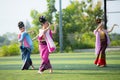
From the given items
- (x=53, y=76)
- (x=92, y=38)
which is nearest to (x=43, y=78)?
(x=53, y=76)

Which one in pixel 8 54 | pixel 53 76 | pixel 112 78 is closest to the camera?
pixel 112 78

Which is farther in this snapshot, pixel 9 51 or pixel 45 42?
pixel 9 51

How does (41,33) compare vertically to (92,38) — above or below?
above

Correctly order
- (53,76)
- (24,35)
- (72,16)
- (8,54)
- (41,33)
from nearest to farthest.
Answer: (53,76)
(41,33)
(24,35)
(8,54)
(72,16)

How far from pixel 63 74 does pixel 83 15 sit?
34.2 m

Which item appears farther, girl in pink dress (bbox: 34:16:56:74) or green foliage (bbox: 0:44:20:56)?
green foliage (bbox: 0:44:20:56)

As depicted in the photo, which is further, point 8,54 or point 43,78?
point 8,54

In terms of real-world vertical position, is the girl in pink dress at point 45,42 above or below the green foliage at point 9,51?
above

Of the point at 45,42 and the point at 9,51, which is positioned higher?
the point at 45,42

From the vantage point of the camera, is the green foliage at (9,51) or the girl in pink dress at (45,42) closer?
the girl in pink dress at (45,42)

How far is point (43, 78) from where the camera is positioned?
475 inches

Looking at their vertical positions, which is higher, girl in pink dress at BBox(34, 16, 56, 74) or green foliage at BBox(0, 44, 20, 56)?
girl in pink dress at BBox(34, 16, 56, 74)

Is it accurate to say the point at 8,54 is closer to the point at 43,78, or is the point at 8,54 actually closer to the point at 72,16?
the point at 72,16

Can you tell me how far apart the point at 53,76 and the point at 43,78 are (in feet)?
1.84
